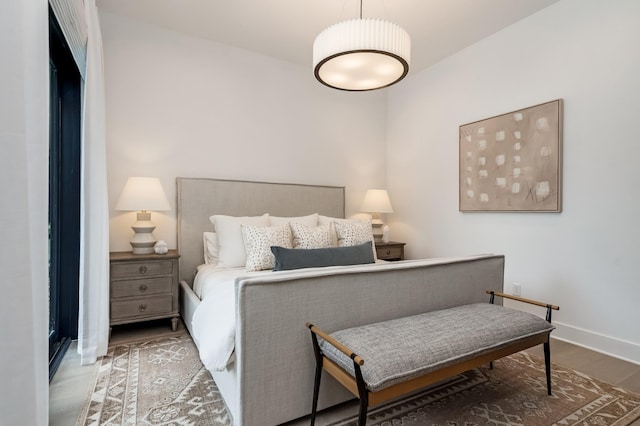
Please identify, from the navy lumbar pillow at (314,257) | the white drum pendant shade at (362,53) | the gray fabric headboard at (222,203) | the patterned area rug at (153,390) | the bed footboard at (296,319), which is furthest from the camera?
the gray fabric headboard at (222,203)

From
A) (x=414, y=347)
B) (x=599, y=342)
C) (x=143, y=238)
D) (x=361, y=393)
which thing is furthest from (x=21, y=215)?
(x=599, y=342)

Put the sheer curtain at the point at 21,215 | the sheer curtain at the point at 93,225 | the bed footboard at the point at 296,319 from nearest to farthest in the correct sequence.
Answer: the sheer curtain at the point at 21,215 → the bed footboard at the point at 296,319 → the sheer curtain at the point at 93,225

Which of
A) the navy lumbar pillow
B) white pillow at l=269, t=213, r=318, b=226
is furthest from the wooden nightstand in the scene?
the navy lumbar pillow

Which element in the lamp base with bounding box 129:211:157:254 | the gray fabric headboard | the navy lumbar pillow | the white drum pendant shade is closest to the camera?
the white drum pendant shade

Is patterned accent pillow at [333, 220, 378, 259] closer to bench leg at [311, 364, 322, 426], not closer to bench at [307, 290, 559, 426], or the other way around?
bench at [307, 290, 559, 426]

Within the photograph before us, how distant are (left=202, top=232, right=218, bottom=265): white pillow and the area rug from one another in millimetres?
934

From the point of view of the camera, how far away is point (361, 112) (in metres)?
4.30

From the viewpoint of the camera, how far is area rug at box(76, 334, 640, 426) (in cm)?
163

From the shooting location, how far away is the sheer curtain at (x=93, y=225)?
220cm

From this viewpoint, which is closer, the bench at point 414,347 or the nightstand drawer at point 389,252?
the bench at point 414,347

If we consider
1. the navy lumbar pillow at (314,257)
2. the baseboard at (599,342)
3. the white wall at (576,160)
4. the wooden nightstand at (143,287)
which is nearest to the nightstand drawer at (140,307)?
the wooden nightstand at (143,287)

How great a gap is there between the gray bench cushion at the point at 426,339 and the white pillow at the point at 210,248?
70.4 inches

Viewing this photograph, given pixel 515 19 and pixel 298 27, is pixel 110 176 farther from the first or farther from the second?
pixel 515 19

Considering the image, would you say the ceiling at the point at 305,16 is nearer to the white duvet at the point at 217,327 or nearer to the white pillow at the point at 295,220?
the white pillow at the point at 295,220
